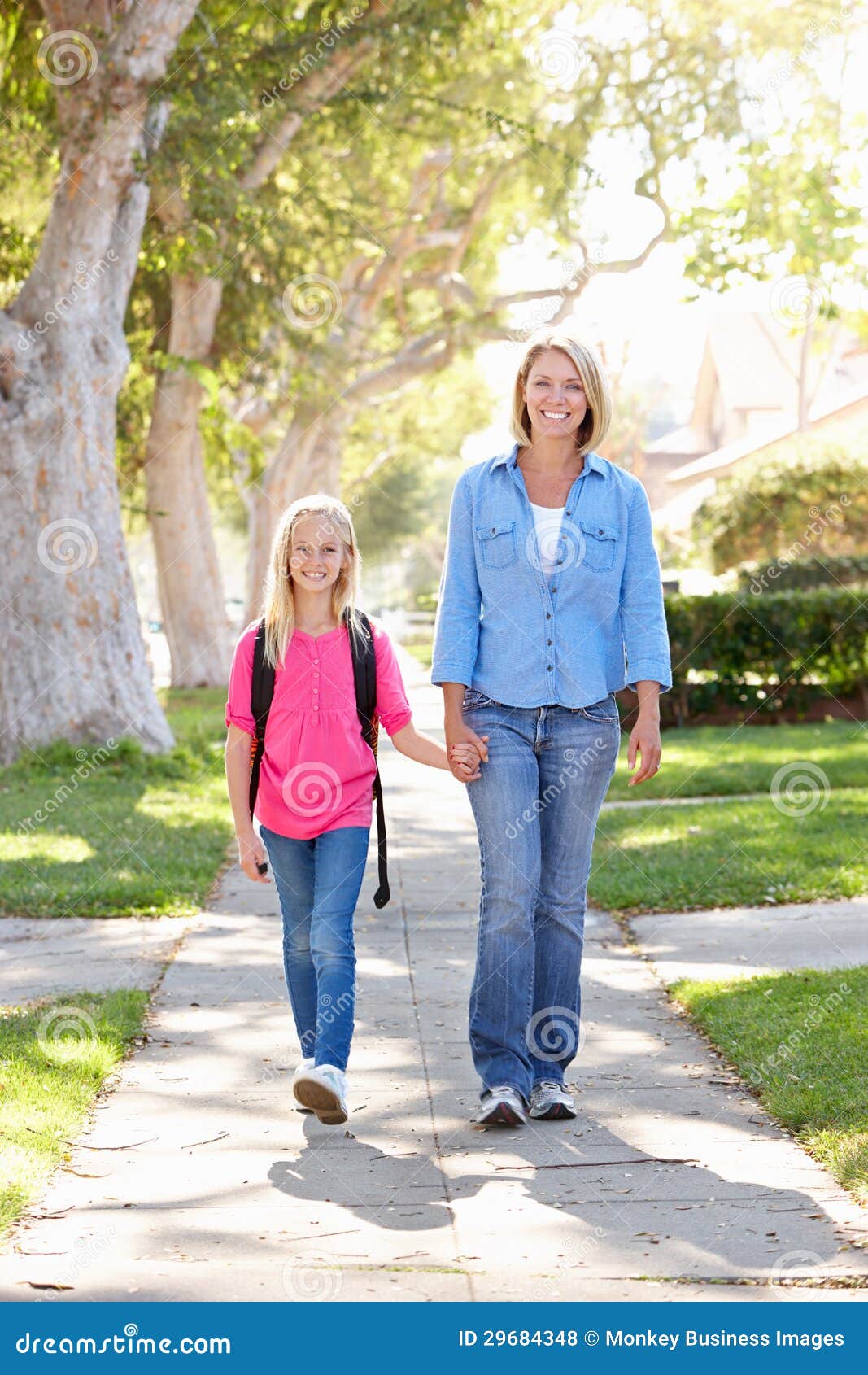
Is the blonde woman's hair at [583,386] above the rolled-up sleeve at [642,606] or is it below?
above

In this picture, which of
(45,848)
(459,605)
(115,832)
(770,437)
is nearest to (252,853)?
(459,605)

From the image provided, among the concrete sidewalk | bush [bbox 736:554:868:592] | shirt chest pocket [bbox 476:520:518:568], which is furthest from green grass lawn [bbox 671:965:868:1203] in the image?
bush [bbox 736:554:868:592]

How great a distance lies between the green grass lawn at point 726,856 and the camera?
757cm

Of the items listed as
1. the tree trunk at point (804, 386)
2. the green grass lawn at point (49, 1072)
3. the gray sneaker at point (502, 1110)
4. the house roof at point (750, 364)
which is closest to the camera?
the green grass lawn at point (49, 1072)

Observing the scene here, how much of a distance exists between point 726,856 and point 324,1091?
4618 millimetres

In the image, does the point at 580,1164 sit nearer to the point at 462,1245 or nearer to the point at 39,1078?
the point at 462,1245

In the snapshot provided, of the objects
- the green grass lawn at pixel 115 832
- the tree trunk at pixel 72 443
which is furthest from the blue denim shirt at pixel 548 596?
the tree trunk at pixel 72 443

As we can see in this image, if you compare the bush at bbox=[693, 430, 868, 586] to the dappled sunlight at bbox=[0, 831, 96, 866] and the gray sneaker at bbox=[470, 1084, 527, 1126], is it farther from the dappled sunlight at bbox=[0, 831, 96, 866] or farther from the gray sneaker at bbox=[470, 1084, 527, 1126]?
the gray sneaker at bbox=[470, 1084, 527, 1126]

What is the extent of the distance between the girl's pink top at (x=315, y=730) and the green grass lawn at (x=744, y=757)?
6.85m

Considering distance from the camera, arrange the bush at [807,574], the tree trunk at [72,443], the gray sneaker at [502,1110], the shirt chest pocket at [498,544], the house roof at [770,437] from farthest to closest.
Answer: the house roof at [770,437] → the bush at [807,574] → the tree trunk at [72,443] → the shirt chest pocket at [498,544] → the gray sneaker at [502,1110]

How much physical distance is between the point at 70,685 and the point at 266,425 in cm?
1573

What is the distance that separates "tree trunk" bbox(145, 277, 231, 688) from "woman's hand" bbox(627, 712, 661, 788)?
1530 cm

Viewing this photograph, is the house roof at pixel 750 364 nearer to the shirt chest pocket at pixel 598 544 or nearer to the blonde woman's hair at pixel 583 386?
the blonde woman's hair at pixel 583 386

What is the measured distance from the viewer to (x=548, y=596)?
14.4 ft
